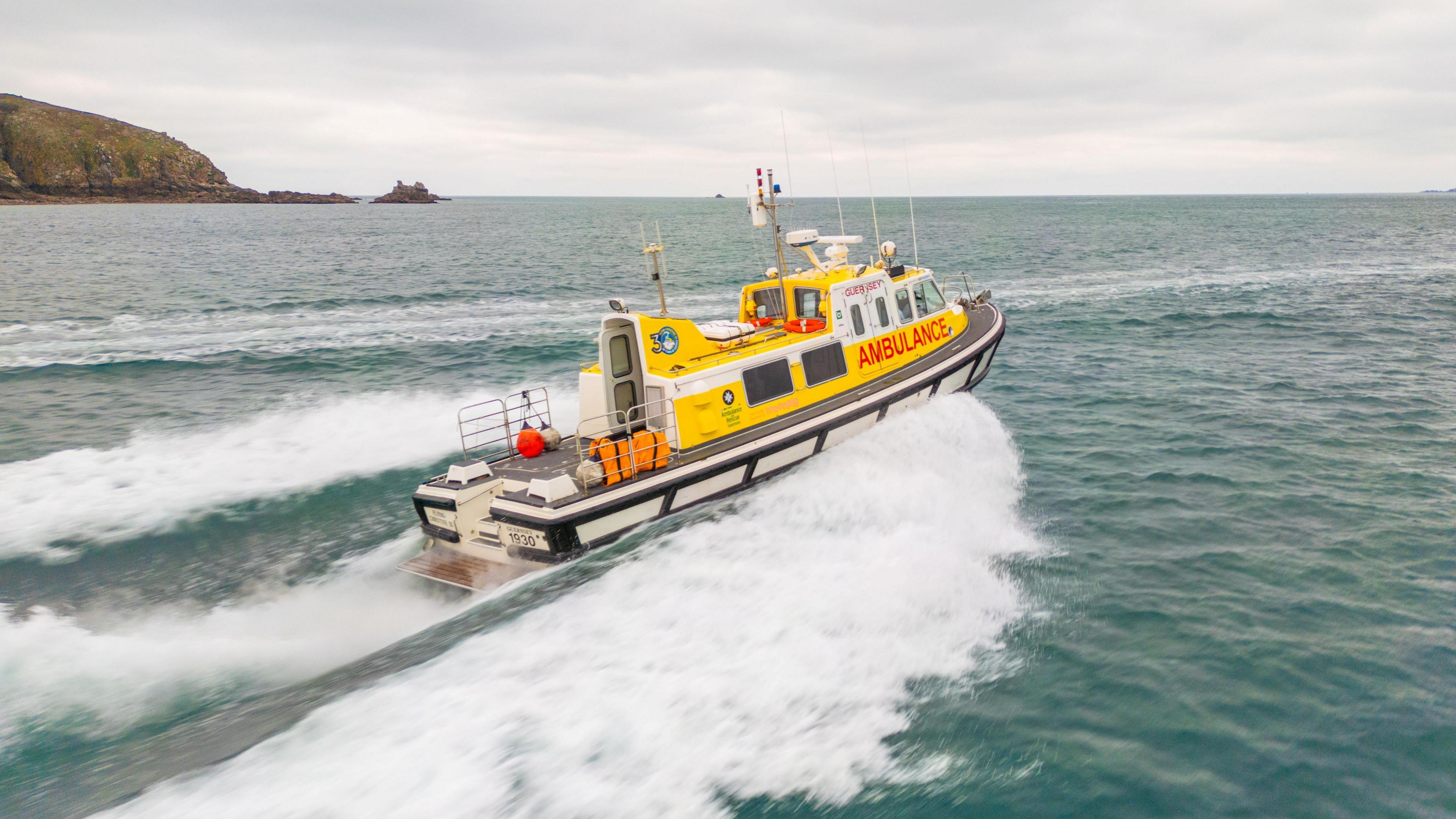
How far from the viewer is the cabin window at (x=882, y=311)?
1151 centimetres

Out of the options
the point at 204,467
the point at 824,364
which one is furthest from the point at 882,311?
the point at 204,467

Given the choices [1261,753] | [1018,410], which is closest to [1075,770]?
[1261,753]

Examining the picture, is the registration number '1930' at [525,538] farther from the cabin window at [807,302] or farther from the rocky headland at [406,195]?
the rocky headland at [406,195]

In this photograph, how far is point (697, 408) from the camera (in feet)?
30.2

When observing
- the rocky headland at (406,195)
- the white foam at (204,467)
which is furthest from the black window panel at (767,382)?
the rocky headland at (406,195)

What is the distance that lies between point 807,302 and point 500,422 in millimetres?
6497

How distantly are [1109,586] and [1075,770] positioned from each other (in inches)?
→ 118

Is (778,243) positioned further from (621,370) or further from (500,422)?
(500,422)

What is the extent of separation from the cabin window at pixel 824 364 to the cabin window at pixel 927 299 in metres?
2.31

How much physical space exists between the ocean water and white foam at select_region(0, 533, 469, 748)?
0.04 meters

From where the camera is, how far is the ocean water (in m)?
5.18

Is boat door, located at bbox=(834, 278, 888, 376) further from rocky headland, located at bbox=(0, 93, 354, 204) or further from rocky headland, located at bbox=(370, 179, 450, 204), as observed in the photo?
rocky headland, located at bbox=(370, 179, 450, 204)

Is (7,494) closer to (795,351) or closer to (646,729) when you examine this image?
(646,729)

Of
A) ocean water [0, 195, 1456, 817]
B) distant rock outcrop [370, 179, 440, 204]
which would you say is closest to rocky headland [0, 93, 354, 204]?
distant rock outcrop [370, 179, 440, 204]
